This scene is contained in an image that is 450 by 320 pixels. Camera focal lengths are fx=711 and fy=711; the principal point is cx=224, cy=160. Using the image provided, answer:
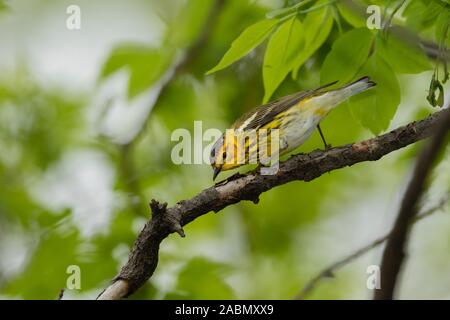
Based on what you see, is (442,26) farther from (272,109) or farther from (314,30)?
(272,109)

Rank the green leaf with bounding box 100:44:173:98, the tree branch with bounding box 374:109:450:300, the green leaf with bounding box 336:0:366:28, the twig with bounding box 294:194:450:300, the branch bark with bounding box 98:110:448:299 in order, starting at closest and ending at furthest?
the tree branch with bounding box 374:109:450:300
the branch bark with bounding box 98:110:448:299
the green leaf with bounding box 336:0:366:28
the twig with bounding box 294:194:450:300
the green leaf with bounding box 100:44:173:98

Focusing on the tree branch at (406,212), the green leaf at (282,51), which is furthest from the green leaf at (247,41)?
the tree branch at (406,212)

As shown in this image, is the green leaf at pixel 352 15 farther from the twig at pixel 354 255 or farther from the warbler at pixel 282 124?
the twig at pixel 354 255

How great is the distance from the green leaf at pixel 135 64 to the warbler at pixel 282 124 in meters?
0.46

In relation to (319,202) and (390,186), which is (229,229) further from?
(390,186)

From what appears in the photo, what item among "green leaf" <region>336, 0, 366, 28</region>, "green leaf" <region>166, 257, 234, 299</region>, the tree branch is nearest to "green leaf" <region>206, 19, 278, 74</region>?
Answer: "green leaf" <region>336, 0, 366, 28</region>

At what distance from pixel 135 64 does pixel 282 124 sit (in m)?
0.55

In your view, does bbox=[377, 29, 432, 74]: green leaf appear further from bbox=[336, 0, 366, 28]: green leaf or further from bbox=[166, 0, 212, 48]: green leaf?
bbox=[166, 0, 212, 48]: green leaf

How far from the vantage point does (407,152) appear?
1324 millimetres

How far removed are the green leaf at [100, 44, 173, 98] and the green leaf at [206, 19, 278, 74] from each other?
614mm

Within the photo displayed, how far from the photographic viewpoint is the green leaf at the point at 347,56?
96 cm

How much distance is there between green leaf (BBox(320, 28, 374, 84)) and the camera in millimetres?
960
